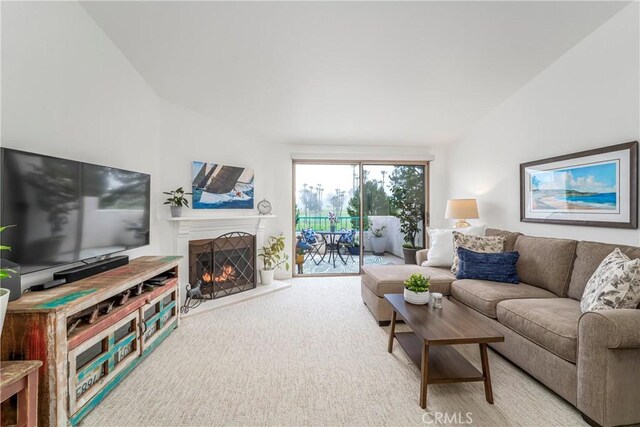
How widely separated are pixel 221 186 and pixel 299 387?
294 centimetres

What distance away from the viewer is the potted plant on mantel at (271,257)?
4.38 meters

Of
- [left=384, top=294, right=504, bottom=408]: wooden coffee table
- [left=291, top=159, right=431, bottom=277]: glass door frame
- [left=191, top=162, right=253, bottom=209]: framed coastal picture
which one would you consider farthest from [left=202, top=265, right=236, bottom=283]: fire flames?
[left=384, top=294, right=504, bottom=408]: wooden coffee table

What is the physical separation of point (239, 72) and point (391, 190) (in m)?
3.18

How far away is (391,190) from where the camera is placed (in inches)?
199

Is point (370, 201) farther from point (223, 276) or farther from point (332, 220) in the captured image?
point (223, 276)

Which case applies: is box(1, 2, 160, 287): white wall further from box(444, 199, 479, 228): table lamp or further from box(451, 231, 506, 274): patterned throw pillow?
box(444, 199, 479, 228): table lamp

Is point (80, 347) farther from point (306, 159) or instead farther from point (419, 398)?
point (306, 159)

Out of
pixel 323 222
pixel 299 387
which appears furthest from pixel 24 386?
pixel 323 222

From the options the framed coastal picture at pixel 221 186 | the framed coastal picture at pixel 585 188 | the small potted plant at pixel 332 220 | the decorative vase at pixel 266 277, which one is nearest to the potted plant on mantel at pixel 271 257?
the decorative vase at pixel 266 277

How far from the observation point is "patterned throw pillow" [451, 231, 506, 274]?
310cm

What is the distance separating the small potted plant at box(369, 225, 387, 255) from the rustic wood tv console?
11.4ft

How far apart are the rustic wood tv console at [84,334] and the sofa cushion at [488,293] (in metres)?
2.78

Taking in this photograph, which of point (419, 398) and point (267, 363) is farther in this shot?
point (267, 363)

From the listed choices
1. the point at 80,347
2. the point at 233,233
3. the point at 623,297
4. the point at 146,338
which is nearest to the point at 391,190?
the point at 233,233
